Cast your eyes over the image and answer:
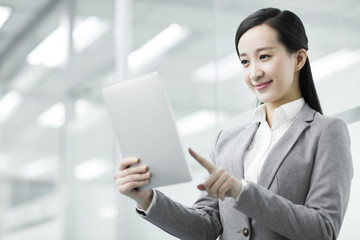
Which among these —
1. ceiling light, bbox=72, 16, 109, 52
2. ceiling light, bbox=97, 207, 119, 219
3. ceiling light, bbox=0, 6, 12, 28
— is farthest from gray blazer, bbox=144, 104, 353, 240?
ceiling light, bbox=0, 6, 12, 28

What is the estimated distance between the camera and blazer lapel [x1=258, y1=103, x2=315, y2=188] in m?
1.74

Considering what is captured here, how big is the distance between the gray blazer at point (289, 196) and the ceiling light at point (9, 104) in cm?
400

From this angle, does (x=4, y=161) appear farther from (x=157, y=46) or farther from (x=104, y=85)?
(x=157, y=46)

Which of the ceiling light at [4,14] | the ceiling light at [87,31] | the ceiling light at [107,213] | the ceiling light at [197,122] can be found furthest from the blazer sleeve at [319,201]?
the ceiling light at [4,14]

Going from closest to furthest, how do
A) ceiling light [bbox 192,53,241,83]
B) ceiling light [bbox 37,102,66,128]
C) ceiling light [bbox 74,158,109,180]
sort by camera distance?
1. ceiling light [bbox 192,53,241,83]
2. ceiling light [bbox 74,158,109,180]
3. ceiling light [bbox 37,102,66,128]

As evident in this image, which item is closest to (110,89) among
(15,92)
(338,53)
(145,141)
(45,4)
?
(145,141)

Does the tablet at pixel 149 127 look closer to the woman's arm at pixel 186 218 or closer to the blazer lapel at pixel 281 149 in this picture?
the woman's arm at pixel 186 218

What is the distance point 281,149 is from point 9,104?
4.25m

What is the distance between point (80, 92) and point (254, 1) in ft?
7.38

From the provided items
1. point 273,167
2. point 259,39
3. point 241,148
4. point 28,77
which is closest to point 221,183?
point 273,167

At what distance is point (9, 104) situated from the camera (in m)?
5.61

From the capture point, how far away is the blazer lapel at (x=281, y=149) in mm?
1741

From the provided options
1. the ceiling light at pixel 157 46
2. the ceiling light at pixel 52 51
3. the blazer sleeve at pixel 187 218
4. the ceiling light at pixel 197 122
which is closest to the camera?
the blazer sleeve at pixel 187 218

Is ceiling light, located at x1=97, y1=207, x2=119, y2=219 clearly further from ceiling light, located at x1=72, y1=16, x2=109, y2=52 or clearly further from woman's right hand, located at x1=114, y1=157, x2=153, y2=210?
woman's right hand, located at x1=114, y1=157, x2=153, y2=210
